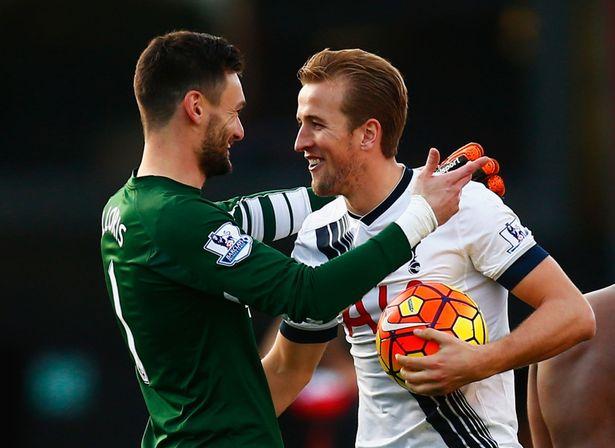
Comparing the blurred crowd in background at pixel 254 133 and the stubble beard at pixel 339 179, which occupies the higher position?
the stubble beard at pixel 339 179

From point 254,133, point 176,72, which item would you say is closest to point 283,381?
point 176,72

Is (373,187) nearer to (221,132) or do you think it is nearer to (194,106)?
(221,132)

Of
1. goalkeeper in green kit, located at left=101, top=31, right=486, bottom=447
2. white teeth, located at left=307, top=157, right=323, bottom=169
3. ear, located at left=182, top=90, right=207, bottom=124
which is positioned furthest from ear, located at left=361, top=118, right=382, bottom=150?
ear, located at left=182, top=90, right=207, bottom=124

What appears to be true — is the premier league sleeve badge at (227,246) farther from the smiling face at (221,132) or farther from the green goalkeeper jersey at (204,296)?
the smiling face at (221,132)

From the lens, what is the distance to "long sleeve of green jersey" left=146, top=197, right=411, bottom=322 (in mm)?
3832

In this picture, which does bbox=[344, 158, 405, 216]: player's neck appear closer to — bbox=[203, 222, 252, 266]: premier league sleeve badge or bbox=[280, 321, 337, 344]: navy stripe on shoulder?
bbox=[280, 321, 337, 344]: navy stripe on shoulder

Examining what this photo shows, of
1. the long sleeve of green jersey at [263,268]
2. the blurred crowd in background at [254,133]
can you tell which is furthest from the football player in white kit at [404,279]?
the blurred crowd in background at [254,133]

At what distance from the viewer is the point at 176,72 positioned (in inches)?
165

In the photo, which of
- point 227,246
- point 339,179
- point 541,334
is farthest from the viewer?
point 339,179

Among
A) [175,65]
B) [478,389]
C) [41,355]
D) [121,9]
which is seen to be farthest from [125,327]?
[121,9]

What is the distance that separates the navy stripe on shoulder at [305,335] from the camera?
15.2 ft

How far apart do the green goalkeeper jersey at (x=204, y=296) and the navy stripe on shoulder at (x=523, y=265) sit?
0.39 meters

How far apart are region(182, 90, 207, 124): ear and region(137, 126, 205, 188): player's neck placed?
0.25ft

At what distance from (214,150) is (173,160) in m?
0.14
